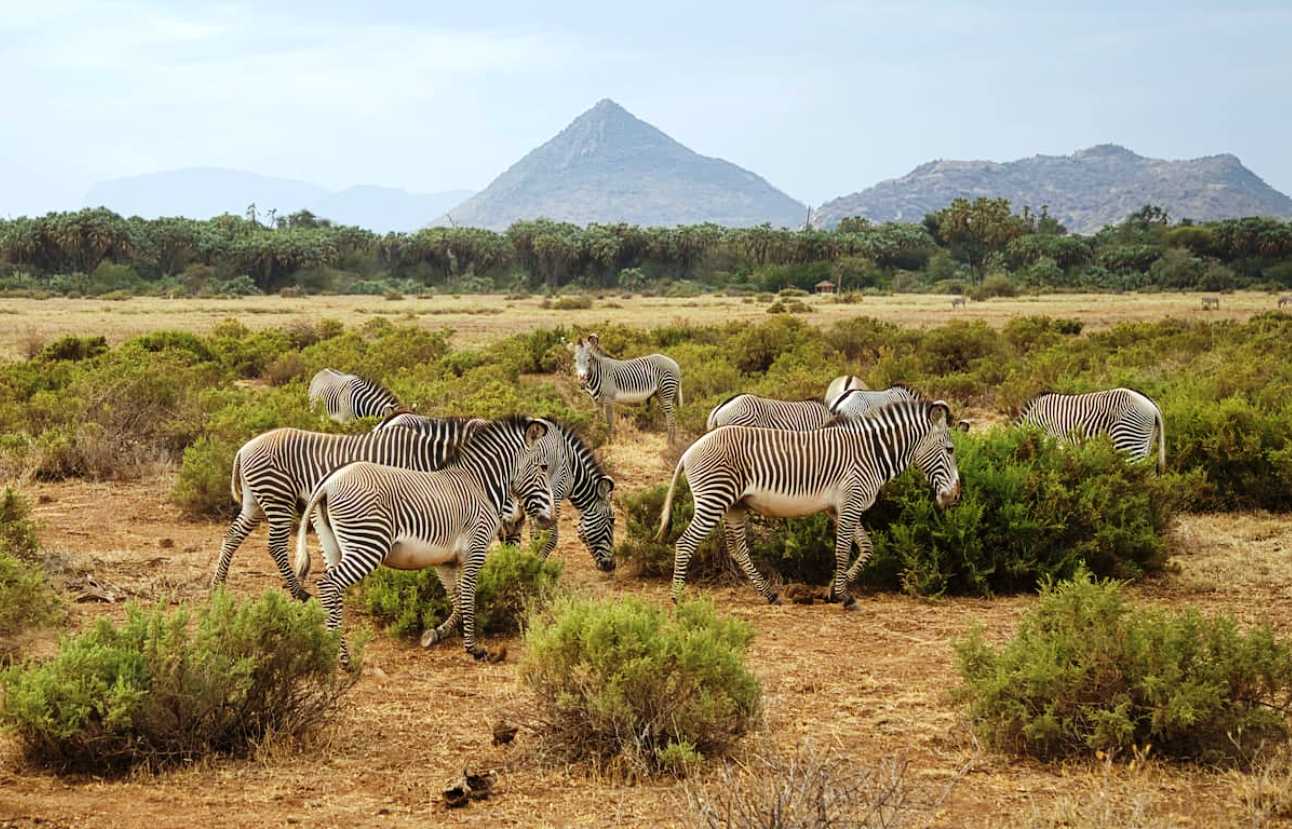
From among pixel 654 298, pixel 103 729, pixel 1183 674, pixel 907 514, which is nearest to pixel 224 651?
pixel 103 729

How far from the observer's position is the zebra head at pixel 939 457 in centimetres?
1036

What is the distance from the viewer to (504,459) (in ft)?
29.7

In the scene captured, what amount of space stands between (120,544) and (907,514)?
673 cm

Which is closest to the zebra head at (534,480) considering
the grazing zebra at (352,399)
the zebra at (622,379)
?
the grazing zebra at (352,399)

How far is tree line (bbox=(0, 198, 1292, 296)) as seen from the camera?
72312 mm

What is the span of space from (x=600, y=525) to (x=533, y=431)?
7.42ft

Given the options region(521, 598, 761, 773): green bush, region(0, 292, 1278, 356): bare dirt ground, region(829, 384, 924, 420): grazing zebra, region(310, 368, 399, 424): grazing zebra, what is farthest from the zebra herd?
region(0, 292, 1278, 356): bare dirt ground

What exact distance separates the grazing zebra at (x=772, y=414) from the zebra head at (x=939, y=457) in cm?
270

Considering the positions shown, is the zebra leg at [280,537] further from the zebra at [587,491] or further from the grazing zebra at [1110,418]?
the grazing zebra at [1110,418]

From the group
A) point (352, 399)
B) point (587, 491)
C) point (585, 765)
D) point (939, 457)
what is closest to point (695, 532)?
point (587, 491)

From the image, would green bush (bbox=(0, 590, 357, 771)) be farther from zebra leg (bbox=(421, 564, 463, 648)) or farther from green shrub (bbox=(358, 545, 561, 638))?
green shrub (bbox=(358, 545, 561, 638))

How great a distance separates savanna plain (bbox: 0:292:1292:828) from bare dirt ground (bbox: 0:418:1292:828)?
2cm

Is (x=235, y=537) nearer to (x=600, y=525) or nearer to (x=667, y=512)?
(x=600, y=525)

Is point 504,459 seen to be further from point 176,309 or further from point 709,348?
point 176,309
